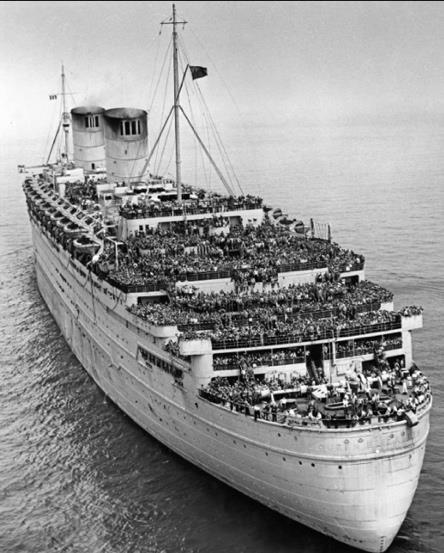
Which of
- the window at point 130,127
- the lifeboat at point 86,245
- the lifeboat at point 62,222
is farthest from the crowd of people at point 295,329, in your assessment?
the window at point 130,127

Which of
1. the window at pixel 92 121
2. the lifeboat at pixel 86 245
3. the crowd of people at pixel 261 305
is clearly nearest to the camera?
the crowd of people at pixel 261 305

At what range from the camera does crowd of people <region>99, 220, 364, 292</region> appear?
3209cm

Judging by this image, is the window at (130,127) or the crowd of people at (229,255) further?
the window at (130,127)

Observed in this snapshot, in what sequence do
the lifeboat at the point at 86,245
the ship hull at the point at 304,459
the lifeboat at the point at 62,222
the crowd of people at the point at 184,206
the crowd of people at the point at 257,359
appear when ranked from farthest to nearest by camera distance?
the lifeboat at the point at 62,222
the crowd of people at the point at 184,206
the lifeboat at the point at 86,245
the crowd of people at the point at 257,359
the ship hull at the point at 304,459

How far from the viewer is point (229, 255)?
118ft

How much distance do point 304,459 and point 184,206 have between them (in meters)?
18.7

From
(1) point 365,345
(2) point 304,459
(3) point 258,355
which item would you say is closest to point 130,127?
(3) point 258,355

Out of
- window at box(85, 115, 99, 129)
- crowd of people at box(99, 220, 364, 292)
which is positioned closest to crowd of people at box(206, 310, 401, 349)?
crowd of people at box(99, 220, 364, 292)

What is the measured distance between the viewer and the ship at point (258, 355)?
23.6m

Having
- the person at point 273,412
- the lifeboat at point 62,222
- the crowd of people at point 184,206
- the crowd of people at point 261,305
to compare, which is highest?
the crowd of people at point 184,206

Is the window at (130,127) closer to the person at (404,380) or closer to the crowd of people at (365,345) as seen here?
the crowd of people at (365,345)

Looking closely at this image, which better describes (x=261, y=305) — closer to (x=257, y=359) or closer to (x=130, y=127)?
(x=257, y=359)

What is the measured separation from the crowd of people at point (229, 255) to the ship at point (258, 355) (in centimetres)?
8

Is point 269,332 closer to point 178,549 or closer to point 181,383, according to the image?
point 181,383
